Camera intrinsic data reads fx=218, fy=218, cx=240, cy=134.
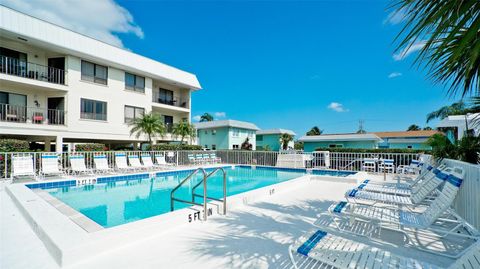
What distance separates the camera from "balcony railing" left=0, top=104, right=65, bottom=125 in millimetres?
12102

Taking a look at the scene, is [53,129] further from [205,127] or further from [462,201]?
[205,127]

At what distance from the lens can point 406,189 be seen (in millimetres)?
5543

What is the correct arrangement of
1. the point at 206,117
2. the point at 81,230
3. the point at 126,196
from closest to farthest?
1. the point at 81,230
2. the point at 126,196
3. the point at 206,117

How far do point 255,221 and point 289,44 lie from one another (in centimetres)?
1727

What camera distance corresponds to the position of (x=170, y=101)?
21703 millimetres

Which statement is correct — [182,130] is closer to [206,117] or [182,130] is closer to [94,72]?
[94,72]

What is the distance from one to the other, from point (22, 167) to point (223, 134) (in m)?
23.2

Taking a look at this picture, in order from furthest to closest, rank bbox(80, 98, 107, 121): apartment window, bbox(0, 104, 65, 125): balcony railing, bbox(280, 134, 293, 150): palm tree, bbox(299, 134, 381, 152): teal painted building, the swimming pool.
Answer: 1. bbox(280, 134, 293, 150): palm tree
2. bbox(299, 134, 381, 152): teal painted building
3. bbox(80, 98, 107, 121): apartment window
4. bbox(0, 104, 65, 125): balcony railing
5. the swimming pool

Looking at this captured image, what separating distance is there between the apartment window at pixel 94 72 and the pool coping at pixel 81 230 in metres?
12.5

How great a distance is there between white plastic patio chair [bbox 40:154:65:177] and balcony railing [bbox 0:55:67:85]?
6.64 metres

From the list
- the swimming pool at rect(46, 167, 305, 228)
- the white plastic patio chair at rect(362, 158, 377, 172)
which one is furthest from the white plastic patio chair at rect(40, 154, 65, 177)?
the white plastic patio chair at rect(362, 158, 377, 172)

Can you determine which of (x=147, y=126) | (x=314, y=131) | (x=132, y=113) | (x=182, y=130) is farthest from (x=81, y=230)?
(x=314, y=131)

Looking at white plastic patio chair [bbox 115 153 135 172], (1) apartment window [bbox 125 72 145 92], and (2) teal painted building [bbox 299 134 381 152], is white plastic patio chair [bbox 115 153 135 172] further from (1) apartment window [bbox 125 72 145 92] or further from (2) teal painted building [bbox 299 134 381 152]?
(2) teal painted building [bbox 299 134 381 152]

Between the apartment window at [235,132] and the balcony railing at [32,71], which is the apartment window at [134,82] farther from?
the apartment window at [235,132]
